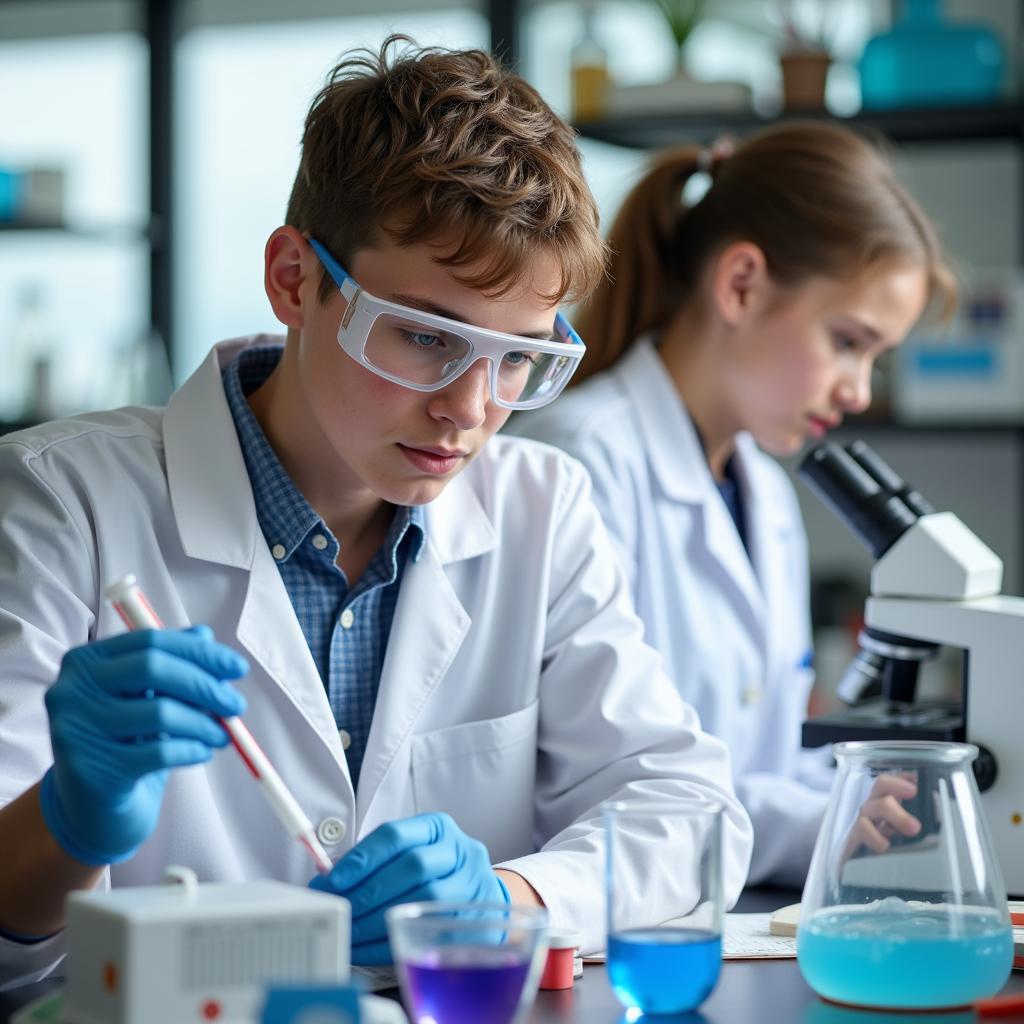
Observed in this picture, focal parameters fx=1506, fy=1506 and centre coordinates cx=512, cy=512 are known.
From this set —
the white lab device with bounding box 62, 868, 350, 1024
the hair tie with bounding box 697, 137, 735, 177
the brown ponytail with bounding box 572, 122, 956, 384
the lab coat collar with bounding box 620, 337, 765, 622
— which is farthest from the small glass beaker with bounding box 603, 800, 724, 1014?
the hair tie with bounding box 697, 137, 735, 177

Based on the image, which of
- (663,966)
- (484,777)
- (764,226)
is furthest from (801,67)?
(663,966)

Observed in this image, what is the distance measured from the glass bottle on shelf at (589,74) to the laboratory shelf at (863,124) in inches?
1.9

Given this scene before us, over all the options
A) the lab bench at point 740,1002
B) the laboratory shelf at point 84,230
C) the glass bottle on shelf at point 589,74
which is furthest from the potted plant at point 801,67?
the lab bench at point 740,1002

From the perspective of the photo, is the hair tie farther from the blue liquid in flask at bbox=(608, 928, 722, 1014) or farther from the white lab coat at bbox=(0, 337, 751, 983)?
the blue liquid in flask at bbox=(608, 928, 722, 1014)

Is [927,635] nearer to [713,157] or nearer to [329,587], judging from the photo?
[329,587]

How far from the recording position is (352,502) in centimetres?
177

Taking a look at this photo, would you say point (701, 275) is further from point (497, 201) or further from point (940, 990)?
point (940, 990)

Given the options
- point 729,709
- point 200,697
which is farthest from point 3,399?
point 200,697

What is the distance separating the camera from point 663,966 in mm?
1128

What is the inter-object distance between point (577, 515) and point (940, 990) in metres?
0.84

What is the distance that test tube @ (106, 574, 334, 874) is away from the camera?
44.1 inches

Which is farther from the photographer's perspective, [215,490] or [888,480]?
[888,480]

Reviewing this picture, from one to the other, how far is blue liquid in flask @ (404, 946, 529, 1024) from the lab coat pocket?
697 mm

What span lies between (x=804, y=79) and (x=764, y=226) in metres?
1.32
